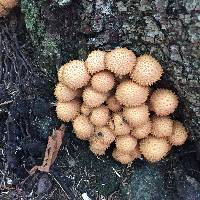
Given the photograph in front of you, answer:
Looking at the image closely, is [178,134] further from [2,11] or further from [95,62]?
[2,11]

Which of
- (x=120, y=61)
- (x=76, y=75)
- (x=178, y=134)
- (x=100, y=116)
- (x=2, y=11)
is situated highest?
(x=2, y=11)

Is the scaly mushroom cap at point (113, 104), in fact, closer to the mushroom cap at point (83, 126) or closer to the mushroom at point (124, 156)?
the mushroom cap at point (83, 126)

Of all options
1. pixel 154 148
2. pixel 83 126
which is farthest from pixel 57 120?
pixel 154 148

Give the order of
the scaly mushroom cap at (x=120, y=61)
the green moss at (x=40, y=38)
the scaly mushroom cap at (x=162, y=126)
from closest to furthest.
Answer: the scaly mushroom cap at (x=120, y=61), the scaly mushroom cap at (x=162, y=126), the green moss at (x=40, y=38)

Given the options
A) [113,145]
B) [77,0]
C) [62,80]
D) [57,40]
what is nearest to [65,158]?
[113,145]

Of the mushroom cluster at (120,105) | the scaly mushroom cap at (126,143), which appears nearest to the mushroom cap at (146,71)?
the mushroom cluster at (120,105)

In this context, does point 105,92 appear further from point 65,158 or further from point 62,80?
point 65,158
